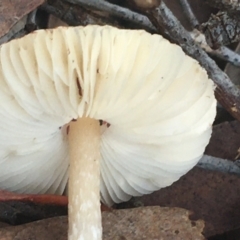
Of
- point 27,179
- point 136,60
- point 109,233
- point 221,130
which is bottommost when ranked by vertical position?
point 109,233

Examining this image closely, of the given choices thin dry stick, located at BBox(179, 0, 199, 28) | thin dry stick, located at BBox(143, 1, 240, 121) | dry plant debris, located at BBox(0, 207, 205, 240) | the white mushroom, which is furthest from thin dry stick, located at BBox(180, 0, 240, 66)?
dry plant debris, located at BBox(0, 207, 205, 240)

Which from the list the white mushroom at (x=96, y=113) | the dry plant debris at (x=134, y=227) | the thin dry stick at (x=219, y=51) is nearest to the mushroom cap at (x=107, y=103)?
the white mushroom at (x=96, y=113)

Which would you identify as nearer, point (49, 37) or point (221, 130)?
point (49, 37)

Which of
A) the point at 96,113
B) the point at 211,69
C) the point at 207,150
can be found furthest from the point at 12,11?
the point at 207,150

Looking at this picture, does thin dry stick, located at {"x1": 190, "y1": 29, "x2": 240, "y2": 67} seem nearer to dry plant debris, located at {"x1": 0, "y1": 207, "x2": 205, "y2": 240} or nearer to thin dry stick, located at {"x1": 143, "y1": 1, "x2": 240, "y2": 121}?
thin dry stick, located at {"x1": 143, "y1": 1, "x2": 240, "y2": 121}

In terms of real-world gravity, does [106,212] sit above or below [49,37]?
below

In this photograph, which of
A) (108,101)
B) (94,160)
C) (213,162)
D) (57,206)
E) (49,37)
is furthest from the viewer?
(213,162)

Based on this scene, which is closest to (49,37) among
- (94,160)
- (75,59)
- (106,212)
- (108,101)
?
(75,59)

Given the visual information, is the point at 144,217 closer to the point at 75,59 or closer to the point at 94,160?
the point at 94,160
